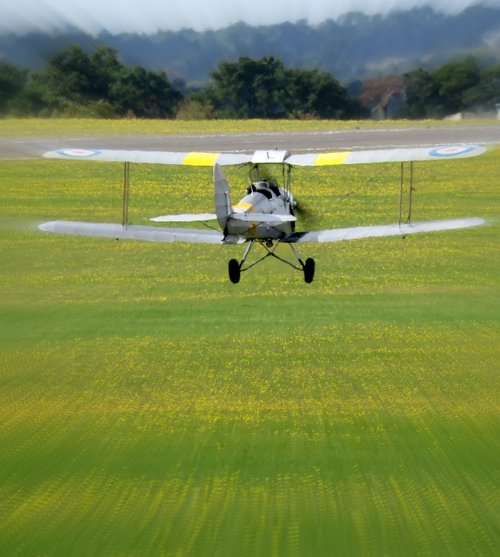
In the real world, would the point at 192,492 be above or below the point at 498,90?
below

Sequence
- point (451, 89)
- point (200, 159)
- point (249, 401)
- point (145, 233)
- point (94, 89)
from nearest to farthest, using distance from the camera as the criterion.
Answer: point (145, 233), point (200, 159), point (249, 401), point (451, 89), point (94, 89)

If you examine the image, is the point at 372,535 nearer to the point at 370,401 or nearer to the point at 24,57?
the point at 370,401

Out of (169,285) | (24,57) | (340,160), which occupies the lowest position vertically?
(169,285)

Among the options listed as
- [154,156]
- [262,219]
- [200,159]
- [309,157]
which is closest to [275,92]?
[154,156]

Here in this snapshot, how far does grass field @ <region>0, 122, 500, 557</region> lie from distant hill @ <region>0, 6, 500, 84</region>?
10340mm

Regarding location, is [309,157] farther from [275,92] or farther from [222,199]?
[275,92]

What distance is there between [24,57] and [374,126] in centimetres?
5492

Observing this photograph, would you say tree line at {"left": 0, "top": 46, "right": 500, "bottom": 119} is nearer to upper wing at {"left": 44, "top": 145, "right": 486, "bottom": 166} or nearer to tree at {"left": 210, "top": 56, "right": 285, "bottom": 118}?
tree at {"left": 210, "top": 56, "right": 285, "bottom": 118}

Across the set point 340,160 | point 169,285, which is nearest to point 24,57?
point 169,285

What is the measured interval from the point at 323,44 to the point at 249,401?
40220mm

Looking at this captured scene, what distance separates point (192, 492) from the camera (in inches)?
1481

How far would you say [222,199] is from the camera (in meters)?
35.5

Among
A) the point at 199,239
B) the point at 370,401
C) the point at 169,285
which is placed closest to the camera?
the point at 199,239

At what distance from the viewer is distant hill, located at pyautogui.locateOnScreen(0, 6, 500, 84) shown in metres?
70.8
